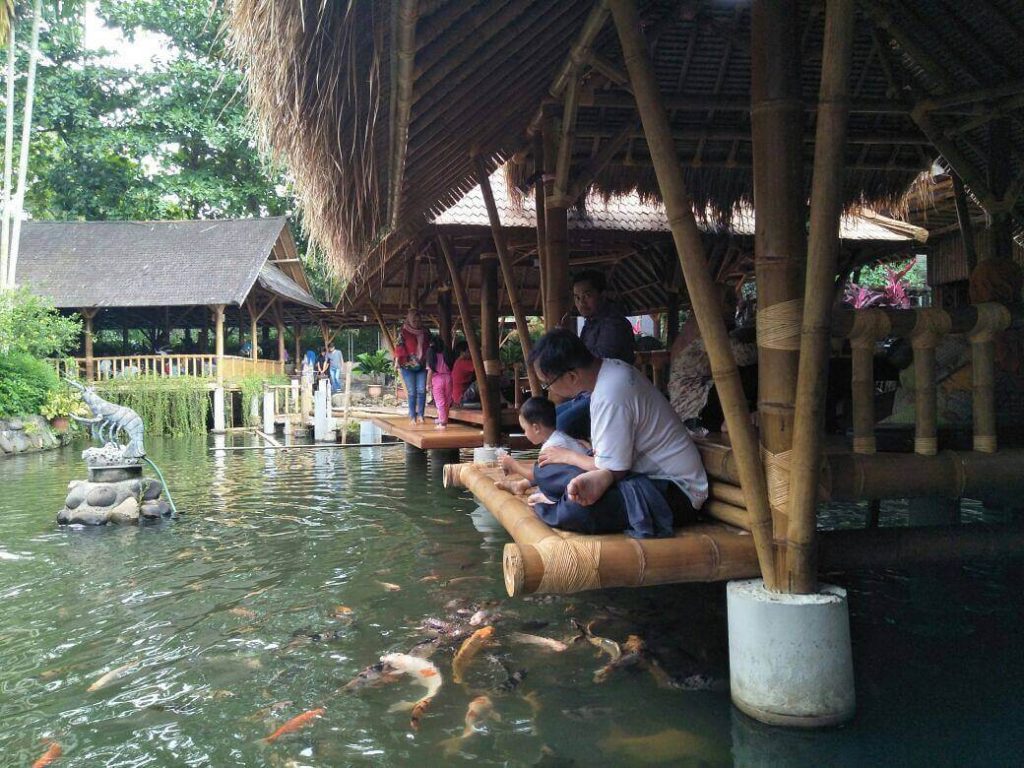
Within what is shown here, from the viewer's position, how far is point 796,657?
2.87 meters

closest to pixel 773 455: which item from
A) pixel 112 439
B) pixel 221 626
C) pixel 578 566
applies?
pixel 578 566

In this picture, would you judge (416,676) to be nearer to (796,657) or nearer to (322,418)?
(796,657)

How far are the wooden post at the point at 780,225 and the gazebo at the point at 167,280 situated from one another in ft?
59.6

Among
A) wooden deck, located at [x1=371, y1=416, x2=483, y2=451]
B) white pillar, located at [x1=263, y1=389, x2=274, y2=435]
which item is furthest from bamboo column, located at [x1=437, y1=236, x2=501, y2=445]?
white pillar, located at [x1=263, y1=389, x2=274, y2=435]

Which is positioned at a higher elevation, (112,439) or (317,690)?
(112,439)

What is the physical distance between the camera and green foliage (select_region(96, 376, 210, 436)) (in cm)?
1809

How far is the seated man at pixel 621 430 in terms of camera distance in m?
3.20

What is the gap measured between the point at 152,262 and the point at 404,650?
821 inches

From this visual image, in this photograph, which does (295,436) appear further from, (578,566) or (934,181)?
(578,566)

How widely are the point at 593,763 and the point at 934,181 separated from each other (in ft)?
26.2

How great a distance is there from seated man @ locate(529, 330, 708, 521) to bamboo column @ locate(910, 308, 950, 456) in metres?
0.95

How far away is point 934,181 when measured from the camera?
8.50 metres

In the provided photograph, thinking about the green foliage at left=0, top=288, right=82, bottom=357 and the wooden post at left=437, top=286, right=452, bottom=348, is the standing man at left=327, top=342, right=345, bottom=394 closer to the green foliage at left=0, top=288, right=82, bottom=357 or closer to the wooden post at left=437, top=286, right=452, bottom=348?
the green foliage at left=0, top=288, right=82, bottom=357

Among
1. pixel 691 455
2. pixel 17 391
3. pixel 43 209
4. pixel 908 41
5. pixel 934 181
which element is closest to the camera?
pixel 691 455
